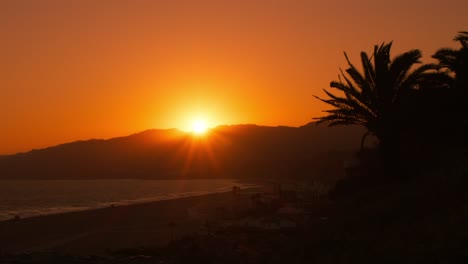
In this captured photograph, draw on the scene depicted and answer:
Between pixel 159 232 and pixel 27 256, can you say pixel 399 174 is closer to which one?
pixel 159 232

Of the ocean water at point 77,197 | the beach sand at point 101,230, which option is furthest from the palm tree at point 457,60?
the ocean water at point 77,197

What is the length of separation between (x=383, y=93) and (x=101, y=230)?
15.3 meters

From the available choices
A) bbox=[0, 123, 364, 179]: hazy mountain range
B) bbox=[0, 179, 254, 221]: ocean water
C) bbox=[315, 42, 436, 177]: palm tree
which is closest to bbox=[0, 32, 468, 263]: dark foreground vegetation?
bbox=[315, 42, 436, 177]: palm tree

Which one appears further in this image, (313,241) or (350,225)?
(350,225)

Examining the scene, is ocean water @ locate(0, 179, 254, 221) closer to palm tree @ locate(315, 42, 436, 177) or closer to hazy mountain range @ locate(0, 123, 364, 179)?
palm tree @ locate(315, 42, 436, 177)

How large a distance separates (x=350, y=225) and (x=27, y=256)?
776cm

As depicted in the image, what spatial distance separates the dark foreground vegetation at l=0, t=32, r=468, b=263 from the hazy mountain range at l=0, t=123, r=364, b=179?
92662mm

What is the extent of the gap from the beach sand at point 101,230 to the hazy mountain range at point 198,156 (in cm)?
8152

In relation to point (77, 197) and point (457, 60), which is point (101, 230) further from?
point (77, 197)

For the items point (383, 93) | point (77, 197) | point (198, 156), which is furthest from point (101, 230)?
point (198, 156)

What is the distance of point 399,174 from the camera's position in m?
19.6

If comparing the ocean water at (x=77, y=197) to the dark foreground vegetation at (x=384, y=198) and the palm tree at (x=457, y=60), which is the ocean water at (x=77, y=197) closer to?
the dark foreground vegetation at (x=384, y=198)

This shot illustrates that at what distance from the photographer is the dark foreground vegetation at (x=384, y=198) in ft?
32.5

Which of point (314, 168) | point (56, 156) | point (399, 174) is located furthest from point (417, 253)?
point (56, 156)
